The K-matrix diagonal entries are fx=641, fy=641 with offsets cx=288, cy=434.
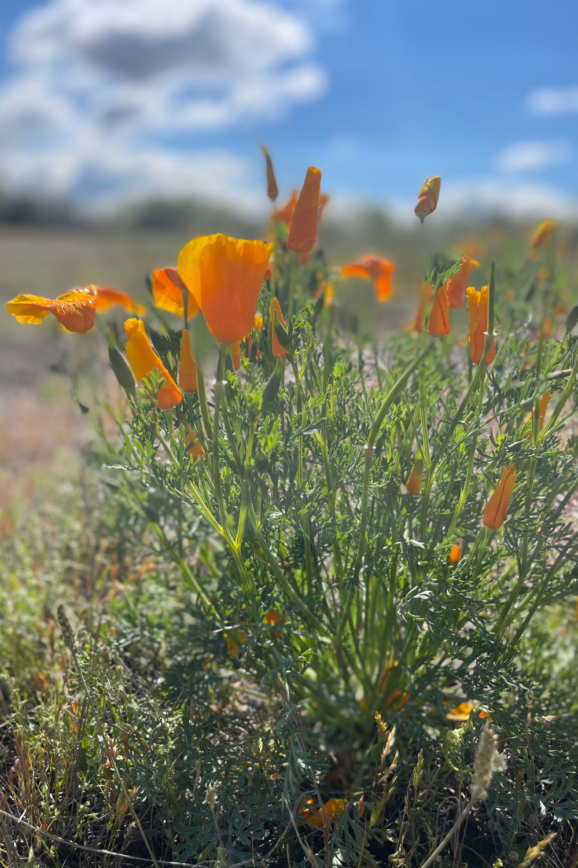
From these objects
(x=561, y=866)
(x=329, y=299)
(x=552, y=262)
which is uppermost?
(x=552, y=262)

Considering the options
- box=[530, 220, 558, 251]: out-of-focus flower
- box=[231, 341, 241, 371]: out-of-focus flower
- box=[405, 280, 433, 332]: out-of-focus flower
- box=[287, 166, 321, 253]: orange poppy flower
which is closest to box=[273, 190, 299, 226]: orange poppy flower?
box=[405, 280, 433, 332]: out-of-focus flower

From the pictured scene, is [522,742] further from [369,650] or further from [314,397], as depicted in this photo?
[314,397]

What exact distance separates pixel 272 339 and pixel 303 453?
0.73ft

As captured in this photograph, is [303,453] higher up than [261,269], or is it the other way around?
[261,269]

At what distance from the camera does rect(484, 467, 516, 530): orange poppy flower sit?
1051 mm

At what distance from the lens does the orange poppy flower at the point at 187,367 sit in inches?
41.6

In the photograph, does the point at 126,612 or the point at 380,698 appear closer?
the point at 380,698

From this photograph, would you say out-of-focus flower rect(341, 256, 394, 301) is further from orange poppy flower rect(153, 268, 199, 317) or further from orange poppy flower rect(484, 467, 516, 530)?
orange poppy flower rect(484, 467, 516, 530)

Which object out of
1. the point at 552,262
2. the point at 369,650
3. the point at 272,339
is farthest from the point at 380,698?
the point at 552,262

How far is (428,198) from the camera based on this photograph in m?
1.09

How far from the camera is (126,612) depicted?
1742 millimetres

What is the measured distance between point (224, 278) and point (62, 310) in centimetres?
33

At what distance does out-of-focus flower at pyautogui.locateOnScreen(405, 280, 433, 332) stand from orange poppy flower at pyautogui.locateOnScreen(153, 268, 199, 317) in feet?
1.43

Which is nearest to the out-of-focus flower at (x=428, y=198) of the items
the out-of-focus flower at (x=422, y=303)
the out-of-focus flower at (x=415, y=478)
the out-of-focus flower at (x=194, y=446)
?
the out-of-focus flower at (x=422, y=303)
